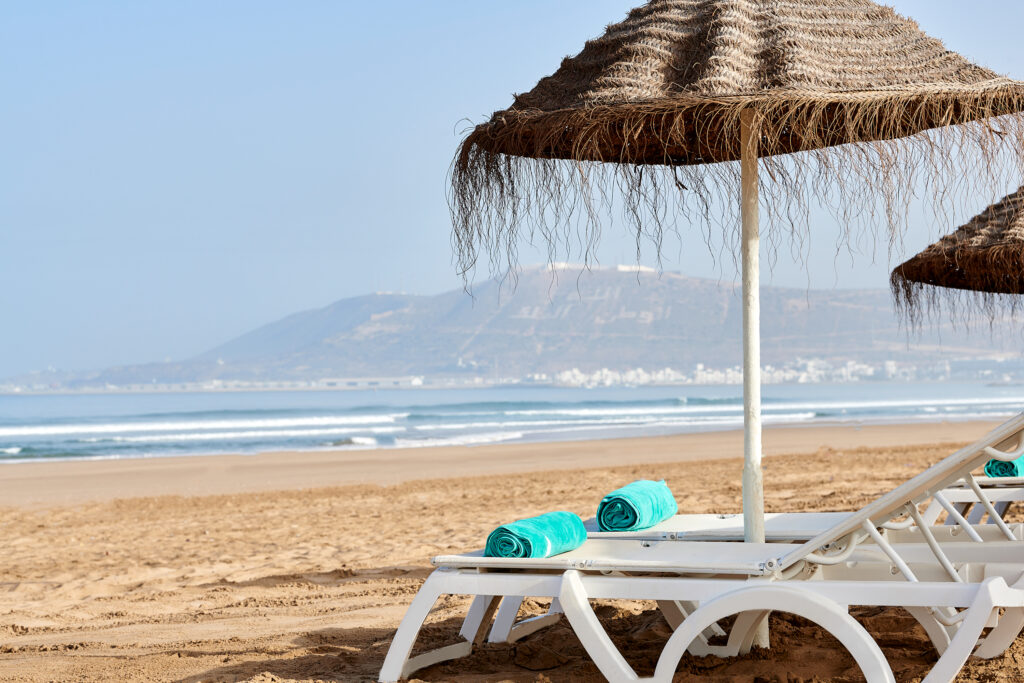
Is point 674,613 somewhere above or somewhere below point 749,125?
below

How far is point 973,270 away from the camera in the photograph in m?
5.30

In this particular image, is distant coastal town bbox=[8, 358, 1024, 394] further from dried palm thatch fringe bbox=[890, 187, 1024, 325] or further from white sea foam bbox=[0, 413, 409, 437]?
dried palm thatch fringe bbox=[890, 187, 1024, 325]

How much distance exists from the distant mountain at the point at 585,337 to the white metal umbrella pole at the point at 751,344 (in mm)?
88735

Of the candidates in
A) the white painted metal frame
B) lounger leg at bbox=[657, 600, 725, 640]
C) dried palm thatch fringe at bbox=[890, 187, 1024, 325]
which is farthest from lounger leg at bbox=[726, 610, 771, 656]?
dried palm thatch fringe at bbox=[890, 187, 1024, 325]

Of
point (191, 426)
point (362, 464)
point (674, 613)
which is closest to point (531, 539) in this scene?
point (674, 613)

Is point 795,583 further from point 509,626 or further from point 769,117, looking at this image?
point 509,626

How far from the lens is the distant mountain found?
9950cm

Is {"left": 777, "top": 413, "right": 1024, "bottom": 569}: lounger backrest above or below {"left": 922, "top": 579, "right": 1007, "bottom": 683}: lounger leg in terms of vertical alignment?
above

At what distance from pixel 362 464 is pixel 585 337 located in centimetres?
9188

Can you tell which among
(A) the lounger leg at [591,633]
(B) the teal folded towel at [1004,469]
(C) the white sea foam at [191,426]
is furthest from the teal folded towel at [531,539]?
(C) the white sea foam at [191,426]

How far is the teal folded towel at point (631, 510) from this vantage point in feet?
12.5

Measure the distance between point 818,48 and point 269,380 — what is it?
100 m

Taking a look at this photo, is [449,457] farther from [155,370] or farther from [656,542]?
[155,370]

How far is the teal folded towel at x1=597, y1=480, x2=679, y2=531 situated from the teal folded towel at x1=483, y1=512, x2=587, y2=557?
0.54 meters
